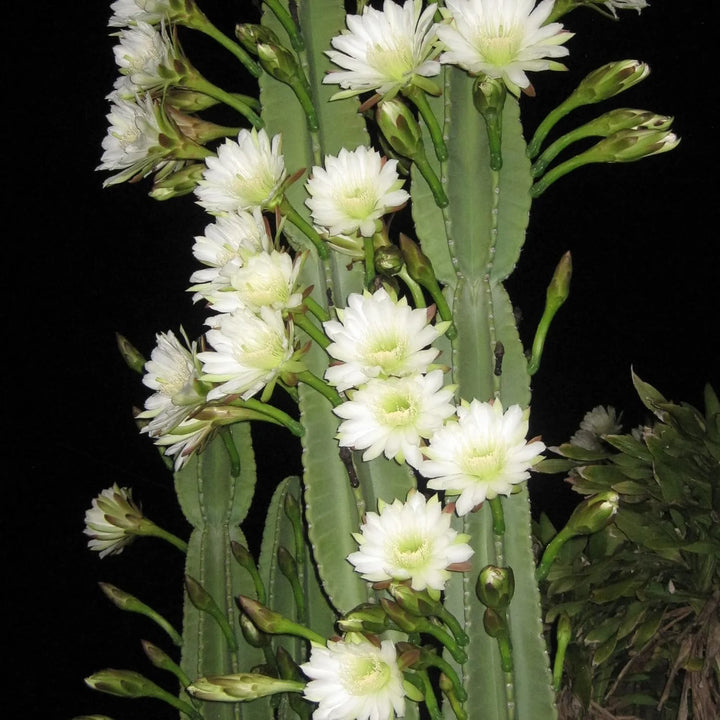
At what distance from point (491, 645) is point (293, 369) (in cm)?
34

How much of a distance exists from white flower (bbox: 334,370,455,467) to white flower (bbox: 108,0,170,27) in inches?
19.3

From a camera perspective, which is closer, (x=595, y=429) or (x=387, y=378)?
(x=387, y=378)

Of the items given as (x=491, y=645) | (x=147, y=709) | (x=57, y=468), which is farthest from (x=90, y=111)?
(x=491, y=645)

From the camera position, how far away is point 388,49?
0.81 meters

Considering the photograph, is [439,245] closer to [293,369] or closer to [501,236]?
[501,236]

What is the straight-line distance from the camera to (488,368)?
883 mm

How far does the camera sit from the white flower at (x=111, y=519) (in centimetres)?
111

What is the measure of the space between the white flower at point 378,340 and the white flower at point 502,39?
232 millimetres

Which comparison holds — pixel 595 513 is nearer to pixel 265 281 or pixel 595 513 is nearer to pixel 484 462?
pixel 484 462

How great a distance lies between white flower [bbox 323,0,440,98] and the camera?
0.81m

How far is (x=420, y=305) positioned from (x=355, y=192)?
0.45 ft

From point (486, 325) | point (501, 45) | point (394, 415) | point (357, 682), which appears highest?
point (501, 45)

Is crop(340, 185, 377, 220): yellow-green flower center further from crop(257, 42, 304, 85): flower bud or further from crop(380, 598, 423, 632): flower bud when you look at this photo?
crop(380, 598, 423, 632): flower bud

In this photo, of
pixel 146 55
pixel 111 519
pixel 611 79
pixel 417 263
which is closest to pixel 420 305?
pixel 417 263
